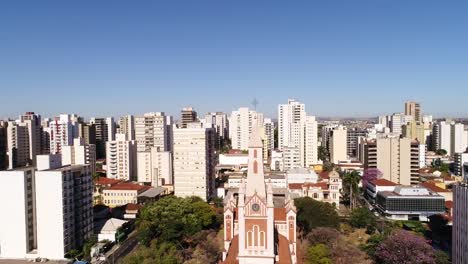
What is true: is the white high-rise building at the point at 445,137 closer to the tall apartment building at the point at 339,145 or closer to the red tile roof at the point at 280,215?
the tall apartment building at the point at 339,145

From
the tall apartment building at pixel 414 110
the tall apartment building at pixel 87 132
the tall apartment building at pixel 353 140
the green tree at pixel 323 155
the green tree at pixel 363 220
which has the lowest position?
the green tree at pixel 363 220

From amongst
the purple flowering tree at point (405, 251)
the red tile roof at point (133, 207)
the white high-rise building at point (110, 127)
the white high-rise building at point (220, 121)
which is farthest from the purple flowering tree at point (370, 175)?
the white high-rise building at point (110, 127)

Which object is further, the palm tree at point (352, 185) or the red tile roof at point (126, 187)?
the red tile roof at point (126, 187)

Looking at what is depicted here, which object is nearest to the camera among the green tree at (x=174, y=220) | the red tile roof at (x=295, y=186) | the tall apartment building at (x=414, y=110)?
the green tree at (x=174, y=220)

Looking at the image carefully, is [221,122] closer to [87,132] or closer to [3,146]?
[87,132]

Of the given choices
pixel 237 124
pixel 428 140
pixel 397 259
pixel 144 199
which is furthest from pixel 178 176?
pixel 428 140

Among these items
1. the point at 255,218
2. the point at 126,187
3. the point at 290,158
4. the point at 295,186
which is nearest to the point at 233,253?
the point at 255,218

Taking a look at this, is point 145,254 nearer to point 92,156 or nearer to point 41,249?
point 41,249
